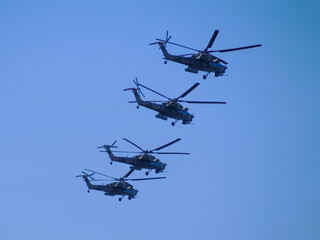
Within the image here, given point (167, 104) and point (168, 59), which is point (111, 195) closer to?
point (167, 104)

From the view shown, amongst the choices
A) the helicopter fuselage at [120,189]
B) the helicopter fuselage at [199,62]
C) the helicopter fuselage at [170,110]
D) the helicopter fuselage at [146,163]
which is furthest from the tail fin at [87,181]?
the helicopter fuselage at [199,62]

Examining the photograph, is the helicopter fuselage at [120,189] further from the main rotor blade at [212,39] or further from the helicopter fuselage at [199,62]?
the main rotor blade at [212,39]

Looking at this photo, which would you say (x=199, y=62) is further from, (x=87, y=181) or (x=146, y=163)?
(x=87, y=181)

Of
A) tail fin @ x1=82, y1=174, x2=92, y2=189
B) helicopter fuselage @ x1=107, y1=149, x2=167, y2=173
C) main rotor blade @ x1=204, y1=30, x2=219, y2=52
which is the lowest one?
helicopter fuselage @ x1=107, y1=149, x2=167, y2=173

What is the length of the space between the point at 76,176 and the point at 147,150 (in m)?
15.0

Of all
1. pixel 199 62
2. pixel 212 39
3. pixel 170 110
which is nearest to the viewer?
pixel 212 39

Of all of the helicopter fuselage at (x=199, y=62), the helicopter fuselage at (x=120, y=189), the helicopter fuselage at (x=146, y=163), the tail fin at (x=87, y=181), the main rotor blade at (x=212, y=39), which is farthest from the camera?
the tail fin at (x=87, y=181)

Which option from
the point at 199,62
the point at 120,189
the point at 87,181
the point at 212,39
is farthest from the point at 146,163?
the point at 212,39

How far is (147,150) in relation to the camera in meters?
77.4

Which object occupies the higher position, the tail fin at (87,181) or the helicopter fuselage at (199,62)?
the helicopter fuselage at (199,62)

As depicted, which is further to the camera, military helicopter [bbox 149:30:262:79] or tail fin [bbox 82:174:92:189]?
tail fin [bbox 82:174:92:189]

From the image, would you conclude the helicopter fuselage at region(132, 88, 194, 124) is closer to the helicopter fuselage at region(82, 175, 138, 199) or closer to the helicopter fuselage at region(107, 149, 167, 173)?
the helicopter fuselage at region(107, 149, 167, 173)

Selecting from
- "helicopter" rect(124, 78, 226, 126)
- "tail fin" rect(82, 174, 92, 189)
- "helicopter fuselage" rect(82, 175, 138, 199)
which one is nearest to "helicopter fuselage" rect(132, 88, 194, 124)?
"helicopter" rect(124, 78, 226, 126)

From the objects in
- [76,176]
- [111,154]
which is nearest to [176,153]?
[111,154]
